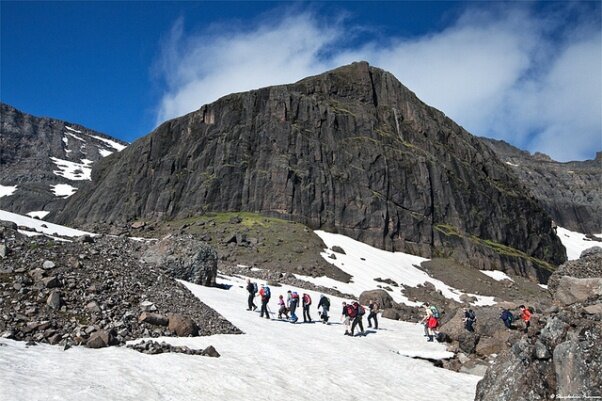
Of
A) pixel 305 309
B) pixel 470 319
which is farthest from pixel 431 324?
pixel 305 309

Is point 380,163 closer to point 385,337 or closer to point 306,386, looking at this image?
point 385,337

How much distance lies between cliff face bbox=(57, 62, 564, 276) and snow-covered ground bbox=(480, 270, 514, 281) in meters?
1.97

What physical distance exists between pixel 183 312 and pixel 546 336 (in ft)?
50.7

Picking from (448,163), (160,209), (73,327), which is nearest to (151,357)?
(73,327)

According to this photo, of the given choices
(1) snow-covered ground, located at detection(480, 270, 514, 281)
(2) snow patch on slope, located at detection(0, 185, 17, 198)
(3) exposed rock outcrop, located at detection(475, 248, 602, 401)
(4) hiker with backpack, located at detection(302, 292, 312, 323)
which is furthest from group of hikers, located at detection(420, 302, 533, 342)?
(2) snow patch on slope, located at detection(0, 185, 17, 198)

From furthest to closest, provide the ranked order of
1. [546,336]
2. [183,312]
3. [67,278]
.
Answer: [183,312], [67,278], [546,336]

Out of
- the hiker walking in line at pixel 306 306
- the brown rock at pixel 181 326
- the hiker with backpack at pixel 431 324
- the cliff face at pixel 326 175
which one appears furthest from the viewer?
the cliff face at pixel 326 175

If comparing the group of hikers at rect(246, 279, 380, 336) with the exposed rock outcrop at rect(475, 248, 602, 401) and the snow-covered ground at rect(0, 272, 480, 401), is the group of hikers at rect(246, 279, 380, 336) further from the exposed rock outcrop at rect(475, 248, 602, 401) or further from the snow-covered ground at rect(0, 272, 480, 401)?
the exposed rock outcrop at rect(475, 248, 602, 401)

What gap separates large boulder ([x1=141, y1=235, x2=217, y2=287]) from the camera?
117ft

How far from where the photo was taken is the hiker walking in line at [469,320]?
2519 cm

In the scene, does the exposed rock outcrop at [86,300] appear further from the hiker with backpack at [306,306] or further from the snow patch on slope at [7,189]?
the snow patch on slope at [7,189]

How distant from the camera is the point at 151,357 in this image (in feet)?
51.2

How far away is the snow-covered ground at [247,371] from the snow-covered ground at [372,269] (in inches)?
1271

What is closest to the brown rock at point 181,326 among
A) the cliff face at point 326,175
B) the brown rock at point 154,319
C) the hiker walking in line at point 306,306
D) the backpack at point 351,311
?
the brown rock at point 154,319
